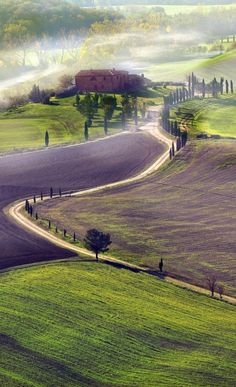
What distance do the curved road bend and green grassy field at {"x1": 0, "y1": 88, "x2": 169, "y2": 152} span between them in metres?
6.09

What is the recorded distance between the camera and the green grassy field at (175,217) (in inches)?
3433

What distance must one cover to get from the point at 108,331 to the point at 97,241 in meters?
20.1

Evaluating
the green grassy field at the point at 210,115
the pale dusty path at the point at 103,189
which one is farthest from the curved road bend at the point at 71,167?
the green grassy field at the point at 210,115

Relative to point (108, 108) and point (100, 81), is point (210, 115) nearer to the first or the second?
point (108, 108)

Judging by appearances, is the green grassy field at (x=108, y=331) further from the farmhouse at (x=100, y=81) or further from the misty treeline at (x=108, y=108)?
the farmhouse at (x=100, y=81)

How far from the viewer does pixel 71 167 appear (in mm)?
129000

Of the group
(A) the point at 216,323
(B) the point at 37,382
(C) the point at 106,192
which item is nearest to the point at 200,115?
(C) the point at 106,192

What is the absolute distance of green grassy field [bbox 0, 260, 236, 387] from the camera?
204 ft

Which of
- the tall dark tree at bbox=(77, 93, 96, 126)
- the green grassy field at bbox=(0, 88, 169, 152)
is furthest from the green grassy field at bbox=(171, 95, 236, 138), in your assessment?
the tall dark tree at bbox=(77, 93, 96, 126)

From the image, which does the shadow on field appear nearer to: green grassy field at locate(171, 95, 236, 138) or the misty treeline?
green grassy field at locate(171, 95, 236, 138)

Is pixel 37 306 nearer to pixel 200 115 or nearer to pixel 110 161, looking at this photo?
pixel 110 161

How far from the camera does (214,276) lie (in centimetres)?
8262

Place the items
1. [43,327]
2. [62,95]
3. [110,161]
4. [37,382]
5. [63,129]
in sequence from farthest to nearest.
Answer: [62,95], [63,129], [110,161], [43,327], [37,382]

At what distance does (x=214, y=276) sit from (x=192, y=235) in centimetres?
1280
